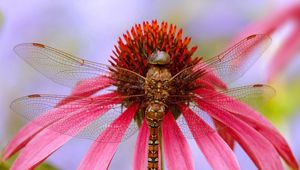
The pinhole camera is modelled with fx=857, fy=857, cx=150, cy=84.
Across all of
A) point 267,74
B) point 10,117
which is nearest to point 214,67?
point 267,74

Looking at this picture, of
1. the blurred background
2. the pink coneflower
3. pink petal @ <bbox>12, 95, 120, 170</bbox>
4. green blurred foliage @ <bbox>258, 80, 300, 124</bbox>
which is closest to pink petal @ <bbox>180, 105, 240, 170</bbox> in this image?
the pink coneflower

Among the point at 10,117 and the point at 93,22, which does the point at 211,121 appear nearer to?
the point at 10,117

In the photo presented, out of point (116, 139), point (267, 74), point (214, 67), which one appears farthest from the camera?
point (267, 74)

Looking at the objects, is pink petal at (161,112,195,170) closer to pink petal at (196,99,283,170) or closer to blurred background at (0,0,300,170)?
pink petal at (196,99,283,170)

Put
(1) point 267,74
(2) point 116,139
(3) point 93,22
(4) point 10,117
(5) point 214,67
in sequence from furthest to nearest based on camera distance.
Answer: (3) point 93,22
(4) point 10,117
(1) point 267,74
(5) point 214,67
(2) point 116,139

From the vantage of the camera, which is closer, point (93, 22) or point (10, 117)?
point (10, 117)

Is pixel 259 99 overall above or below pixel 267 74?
below

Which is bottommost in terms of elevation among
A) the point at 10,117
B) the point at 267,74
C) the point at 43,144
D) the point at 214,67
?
the point at 43,144
